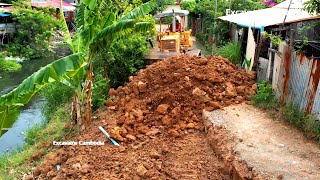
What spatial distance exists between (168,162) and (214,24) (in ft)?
39.4

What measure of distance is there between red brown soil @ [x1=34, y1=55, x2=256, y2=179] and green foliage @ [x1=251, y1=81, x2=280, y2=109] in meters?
0.29

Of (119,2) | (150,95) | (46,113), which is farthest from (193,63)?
(46,113)

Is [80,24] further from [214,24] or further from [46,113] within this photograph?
[214,24]

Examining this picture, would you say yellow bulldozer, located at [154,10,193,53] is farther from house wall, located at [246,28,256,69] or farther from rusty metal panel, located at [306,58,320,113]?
rusty metal panel, located at [306,58,320,113]

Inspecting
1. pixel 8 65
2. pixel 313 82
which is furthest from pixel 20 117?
pixel 313 82

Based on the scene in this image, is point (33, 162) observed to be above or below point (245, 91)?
below

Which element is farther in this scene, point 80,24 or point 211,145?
point 80,24

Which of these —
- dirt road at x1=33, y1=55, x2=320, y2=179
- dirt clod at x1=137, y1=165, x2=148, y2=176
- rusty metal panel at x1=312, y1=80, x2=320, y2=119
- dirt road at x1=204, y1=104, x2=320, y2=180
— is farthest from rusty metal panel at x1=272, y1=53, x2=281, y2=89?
dirt clod at x1=137, y1=165, x2=148, y2=176

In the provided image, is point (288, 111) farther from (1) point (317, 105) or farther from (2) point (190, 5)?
(2) point (190, 5)

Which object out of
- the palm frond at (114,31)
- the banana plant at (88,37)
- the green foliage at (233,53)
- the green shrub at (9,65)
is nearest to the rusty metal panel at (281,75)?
the banana plant at (88,37)

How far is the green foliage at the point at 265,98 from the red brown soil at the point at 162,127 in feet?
0.95

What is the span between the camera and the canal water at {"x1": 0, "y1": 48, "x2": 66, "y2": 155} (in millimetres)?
11344

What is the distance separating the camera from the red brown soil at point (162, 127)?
6.44 m

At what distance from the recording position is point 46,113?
42.6ft
